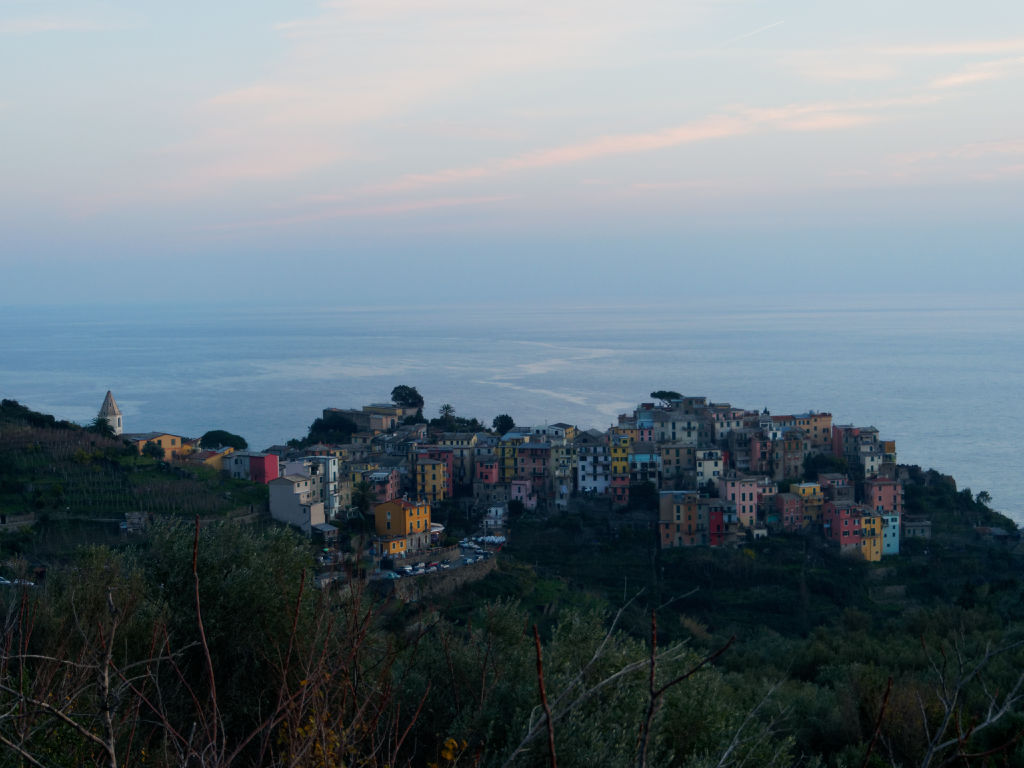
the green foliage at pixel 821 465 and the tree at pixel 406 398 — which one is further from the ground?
the tree at pixel 406 398

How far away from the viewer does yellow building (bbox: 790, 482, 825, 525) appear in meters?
18.8

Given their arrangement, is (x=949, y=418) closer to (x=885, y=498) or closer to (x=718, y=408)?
(x=718, y=408)

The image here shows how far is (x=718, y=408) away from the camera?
2366 centimetres

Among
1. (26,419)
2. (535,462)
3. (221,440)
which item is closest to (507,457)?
(535,462)

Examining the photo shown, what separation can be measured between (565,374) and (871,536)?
95.8 feet

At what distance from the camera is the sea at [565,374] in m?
33.4

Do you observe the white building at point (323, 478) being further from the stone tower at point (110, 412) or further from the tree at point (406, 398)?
the tree at point (406, 398)

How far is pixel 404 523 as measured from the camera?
17.0 metres

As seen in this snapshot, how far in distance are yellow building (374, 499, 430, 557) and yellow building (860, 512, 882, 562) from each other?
816cm

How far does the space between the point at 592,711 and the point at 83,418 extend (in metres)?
32.0

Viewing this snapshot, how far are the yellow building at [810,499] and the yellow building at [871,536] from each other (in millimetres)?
977

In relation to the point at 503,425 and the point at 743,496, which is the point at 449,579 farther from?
the point at 503,425

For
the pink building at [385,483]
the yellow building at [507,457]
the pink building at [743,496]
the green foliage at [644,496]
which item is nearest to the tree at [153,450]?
the pink building at [385,483]

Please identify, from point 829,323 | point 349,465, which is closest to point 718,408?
point 349,465
